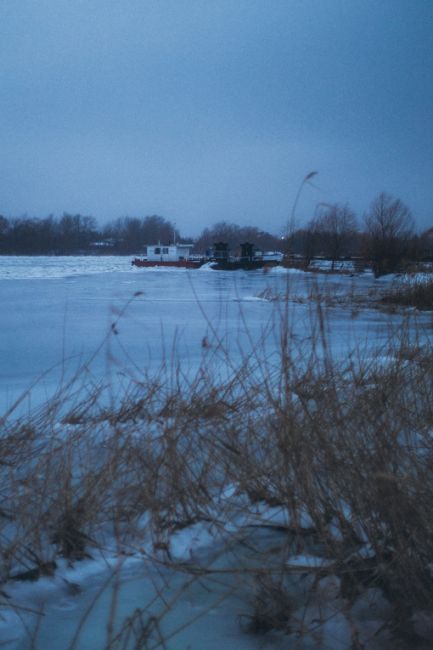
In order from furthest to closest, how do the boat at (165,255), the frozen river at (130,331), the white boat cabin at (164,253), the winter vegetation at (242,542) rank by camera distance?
the white boat cabin at (164,253) → the boat at (165,255) → the frozen river at (130,331) → the winter vegetation at (242,542)

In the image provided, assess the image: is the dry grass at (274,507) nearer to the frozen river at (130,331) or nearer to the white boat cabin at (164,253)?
the frozen river at (130,331)

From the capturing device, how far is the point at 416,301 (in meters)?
9.65

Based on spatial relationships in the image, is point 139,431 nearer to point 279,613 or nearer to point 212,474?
point 212,474

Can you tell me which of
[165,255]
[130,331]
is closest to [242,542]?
[130,331]

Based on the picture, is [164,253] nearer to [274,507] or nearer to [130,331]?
[130,331]

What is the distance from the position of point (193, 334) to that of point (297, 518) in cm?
600

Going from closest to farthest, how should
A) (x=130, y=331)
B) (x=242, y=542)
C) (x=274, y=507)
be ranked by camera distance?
(x=242, y=542) < (x=274, y=507) < (x=130, y=331)

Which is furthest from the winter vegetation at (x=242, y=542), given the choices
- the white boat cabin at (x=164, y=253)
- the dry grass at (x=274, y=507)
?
the white boat cabin at (x=164, y=253)

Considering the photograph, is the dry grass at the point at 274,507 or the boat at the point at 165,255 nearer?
the dry grass at the point at 274,507

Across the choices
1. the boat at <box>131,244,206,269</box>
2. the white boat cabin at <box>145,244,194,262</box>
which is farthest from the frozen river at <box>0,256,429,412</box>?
the white boat cabin at <box>145,244,194,262</box>

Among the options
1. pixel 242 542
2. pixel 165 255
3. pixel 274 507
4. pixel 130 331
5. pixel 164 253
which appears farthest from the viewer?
pixel 164 253

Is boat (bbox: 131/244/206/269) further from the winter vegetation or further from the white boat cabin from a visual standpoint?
the winter vegetation

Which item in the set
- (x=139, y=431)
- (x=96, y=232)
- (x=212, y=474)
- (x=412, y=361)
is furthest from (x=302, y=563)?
(x=96, y=232)

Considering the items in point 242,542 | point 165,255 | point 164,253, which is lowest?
point 242,542
